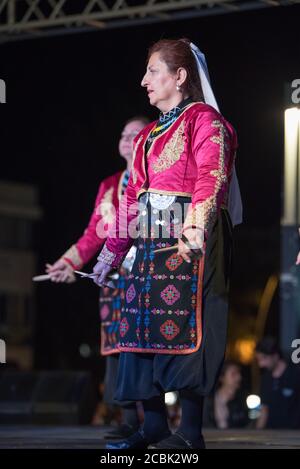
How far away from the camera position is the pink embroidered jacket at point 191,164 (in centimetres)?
425

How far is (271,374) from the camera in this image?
8.92 m

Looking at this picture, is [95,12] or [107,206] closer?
[107,206]

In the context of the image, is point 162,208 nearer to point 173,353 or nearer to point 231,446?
point 173,353

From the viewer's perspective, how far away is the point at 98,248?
19.6ft

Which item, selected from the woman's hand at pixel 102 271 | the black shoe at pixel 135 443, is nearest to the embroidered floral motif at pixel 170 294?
the woman's hand at pixel 102 271

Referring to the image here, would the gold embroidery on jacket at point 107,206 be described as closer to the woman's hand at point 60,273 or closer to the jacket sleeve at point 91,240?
the jacket sleeve at point 91,240

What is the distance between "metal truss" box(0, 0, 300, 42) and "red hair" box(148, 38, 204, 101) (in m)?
3.84

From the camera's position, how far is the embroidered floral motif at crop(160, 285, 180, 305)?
174 inches

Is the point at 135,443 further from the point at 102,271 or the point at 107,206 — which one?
the point at 107,206

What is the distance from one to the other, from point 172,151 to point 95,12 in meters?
5.24

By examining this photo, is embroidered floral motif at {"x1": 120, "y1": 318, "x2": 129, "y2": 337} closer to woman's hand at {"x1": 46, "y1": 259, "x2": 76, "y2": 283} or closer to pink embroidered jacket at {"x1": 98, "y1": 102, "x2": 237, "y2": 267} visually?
pink embroidered jacket at {"x1": 98, "y1": 102, "x2": 237, "y2": 267}

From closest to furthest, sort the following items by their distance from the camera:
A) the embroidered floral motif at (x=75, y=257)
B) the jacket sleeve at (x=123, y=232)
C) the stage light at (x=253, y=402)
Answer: the jacket sleeve at (x=123, y=232) < the embroidered floral motif at (x=75, y=257) < the stage light at (x=253, y=402)

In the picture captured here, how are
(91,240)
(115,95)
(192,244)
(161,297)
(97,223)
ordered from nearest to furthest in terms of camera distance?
(192,244) → (161,297) → (91,240) → (97,223) → (115,95)

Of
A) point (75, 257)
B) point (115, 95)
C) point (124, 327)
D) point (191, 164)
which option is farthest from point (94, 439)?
point (115, 95)
